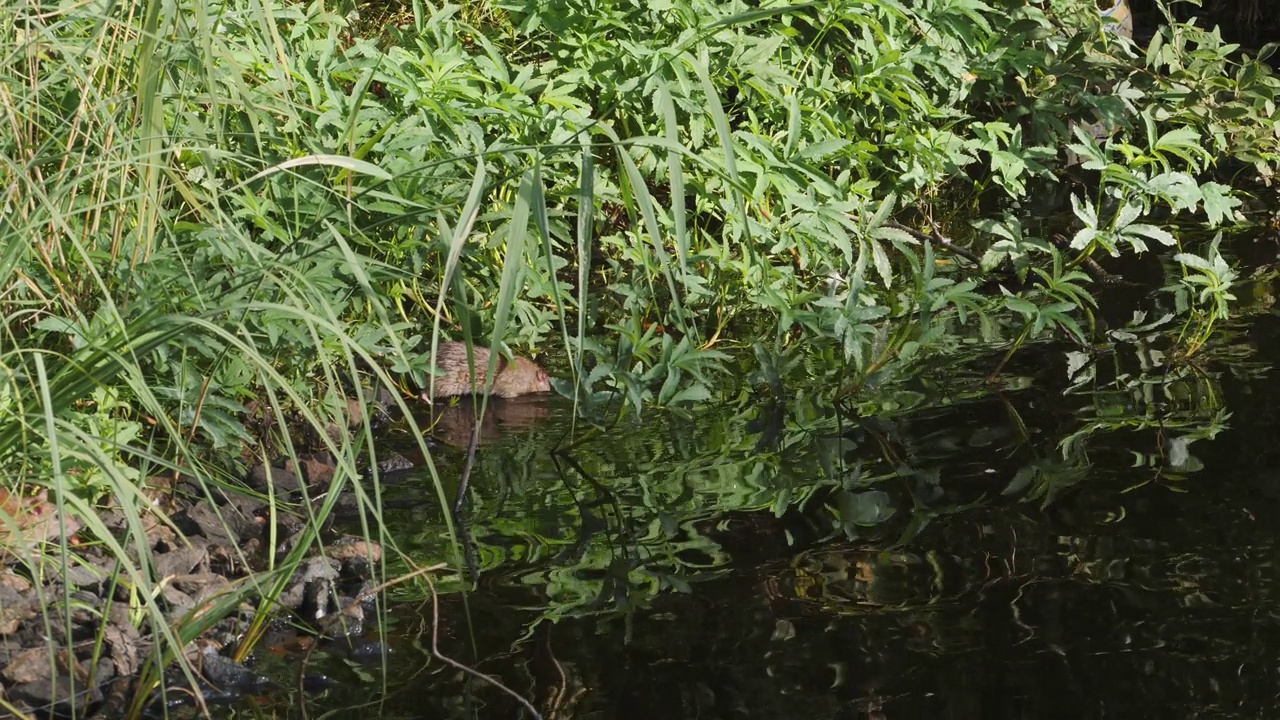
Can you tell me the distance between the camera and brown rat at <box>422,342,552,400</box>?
11.6ft

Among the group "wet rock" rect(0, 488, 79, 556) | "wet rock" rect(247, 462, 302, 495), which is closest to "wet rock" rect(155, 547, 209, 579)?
"wet rock" rect(0, 488, 79, 556)

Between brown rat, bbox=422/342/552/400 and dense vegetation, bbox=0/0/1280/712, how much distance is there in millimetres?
74

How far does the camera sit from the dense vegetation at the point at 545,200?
2.06 m

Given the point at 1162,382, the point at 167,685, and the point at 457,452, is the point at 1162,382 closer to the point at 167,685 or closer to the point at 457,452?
A: the point at 457,452

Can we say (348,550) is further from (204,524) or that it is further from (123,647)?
(123,647)

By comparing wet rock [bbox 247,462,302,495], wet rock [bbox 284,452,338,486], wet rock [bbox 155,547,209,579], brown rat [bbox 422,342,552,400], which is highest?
wet rock [bbox 155,547,209,579]

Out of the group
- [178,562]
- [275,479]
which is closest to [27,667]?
[178,562]

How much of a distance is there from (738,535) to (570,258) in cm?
204

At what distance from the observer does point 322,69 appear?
344 centimetres

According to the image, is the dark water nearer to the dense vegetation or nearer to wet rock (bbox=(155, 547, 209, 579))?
the dense vegetation

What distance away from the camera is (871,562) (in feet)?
7.69

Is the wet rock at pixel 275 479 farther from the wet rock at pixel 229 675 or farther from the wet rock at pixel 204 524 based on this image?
the wet rock at pixel 229 675

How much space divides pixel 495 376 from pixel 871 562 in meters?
1.44

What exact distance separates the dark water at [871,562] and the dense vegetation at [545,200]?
213 mm
